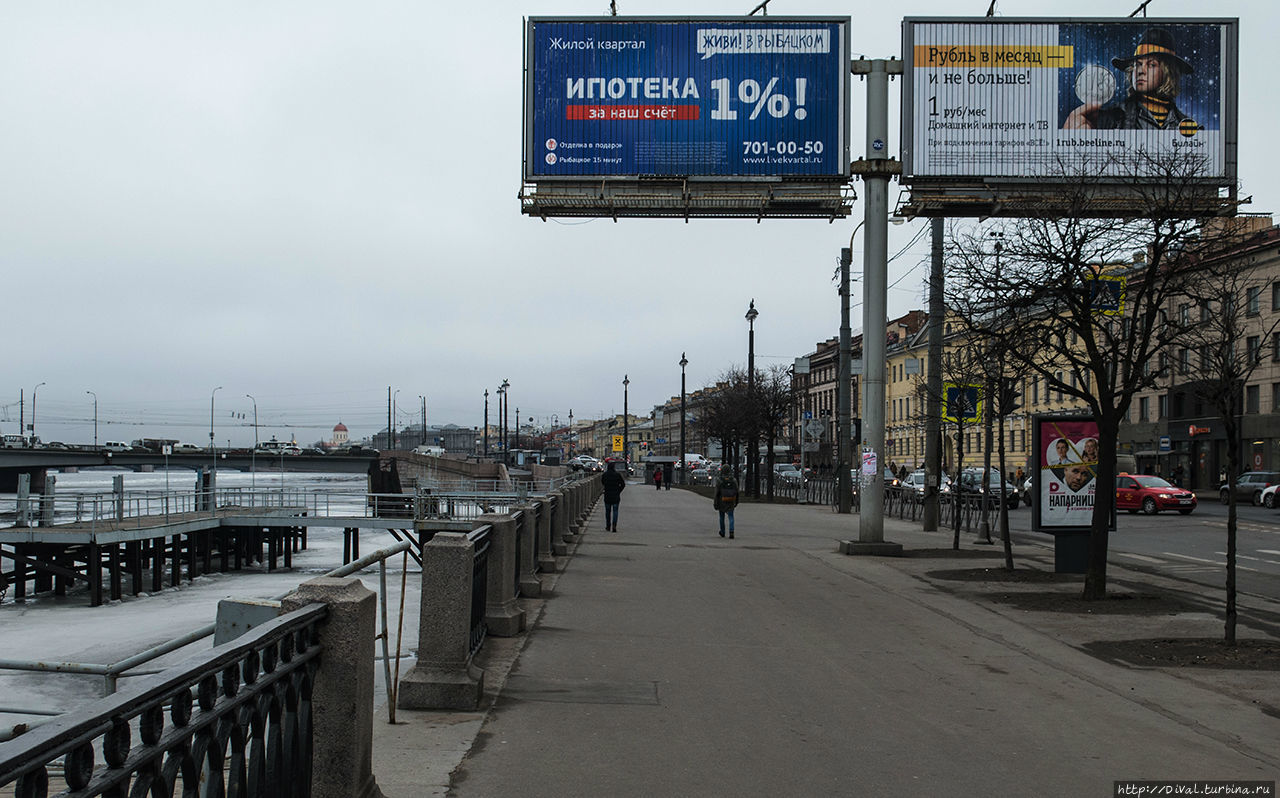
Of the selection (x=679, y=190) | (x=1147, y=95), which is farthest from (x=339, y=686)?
(x=1147, y=95)

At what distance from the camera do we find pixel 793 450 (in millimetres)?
97562

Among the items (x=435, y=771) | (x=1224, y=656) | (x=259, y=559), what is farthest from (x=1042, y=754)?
(x=259, y=559)

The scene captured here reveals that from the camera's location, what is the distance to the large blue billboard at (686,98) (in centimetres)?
2209

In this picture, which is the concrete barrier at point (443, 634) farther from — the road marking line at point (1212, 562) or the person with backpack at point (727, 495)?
the person with backpack at point (727, 495)

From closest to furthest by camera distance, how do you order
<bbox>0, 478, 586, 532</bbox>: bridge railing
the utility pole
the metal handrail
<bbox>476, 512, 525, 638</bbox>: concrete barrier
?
the metal handrail, <bbox>476, 512, 525, 638</bbox>: concrete barrier, the utility pole, <bbox>0, 478, 586, 532</bbox>: bridge railing

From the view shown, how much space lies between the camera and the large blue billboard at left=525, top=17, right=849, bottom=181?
22.1 m

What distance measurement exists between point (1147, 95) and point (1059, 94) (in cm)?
199

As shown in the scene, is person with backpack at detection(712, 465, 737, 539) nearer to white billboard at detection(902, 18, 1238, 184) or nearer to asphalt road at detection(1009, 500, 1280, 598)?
asphalt road at detection(1009, 500, 1280, 598)

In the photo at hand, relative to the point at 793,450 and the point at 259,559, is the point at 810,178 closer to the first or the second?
the point at 259,559

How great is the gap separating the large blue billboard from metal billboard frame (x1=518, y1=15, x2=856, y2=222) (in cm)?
6

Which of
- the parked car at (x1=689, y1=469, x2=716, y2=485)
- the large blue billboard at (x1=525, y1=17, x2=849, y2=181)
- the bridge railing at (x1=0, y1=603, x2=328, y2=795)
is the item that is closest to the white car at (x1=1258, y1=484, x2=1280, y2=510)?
the large blue billboard at (x1=525, y1=17, x2=849, y2=181)

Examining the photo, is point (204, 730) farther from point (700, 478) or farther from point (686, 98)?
point (700, 478)

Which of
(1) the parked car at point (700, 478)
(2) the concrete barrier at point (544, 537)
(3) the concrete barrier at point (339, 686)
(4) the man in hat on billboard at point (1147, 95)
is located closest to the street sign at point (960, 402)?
(4) the man in hat on billboard at point (1147, 95)

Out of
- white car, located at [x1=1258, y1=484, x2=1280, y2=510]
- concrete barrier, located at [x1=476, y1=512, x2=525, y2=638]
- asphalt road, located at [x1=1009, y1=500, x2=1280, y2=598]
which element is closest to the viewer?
concrete barrier, located at [x1=476, y1=512, x2=525, y2=638]
